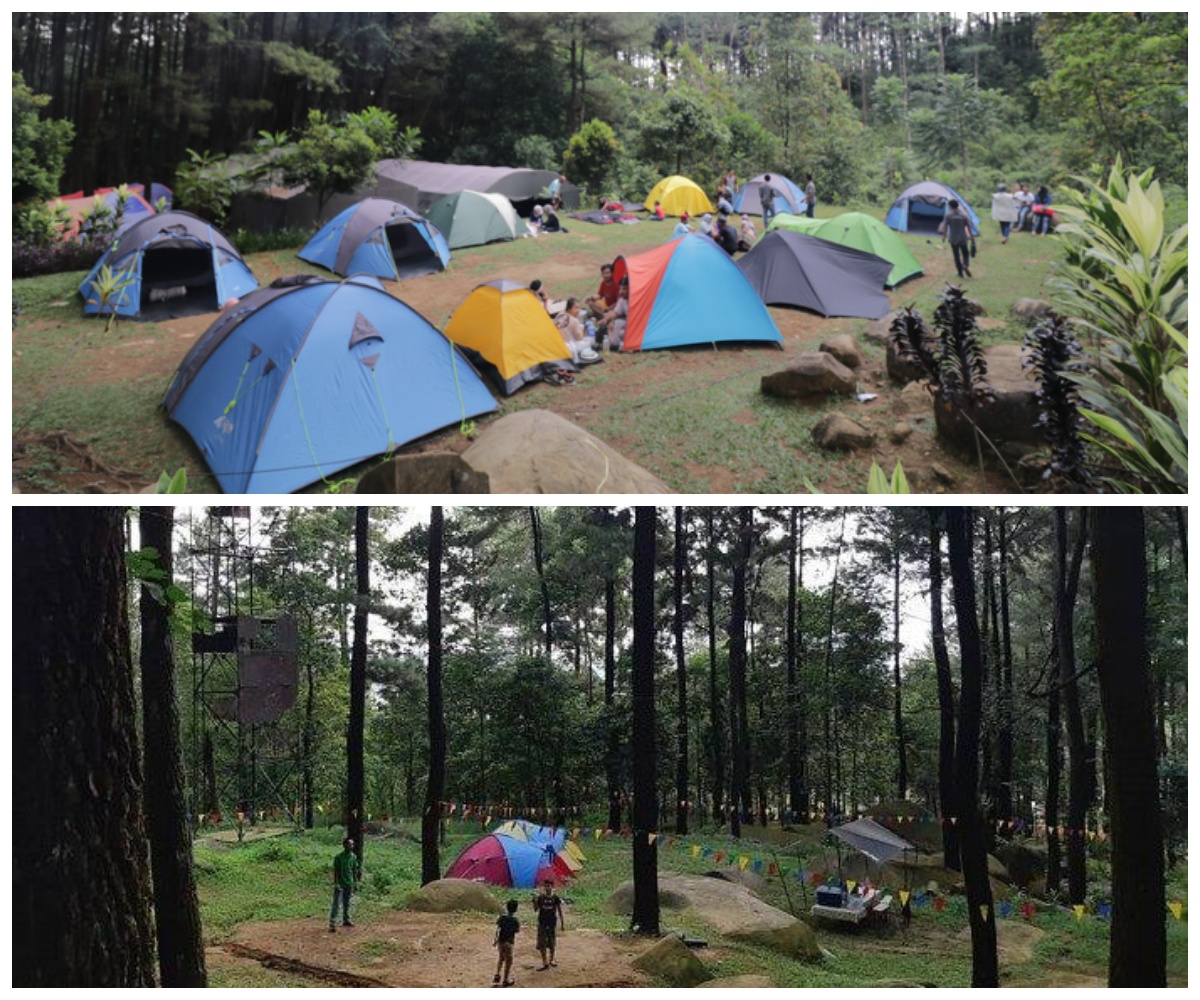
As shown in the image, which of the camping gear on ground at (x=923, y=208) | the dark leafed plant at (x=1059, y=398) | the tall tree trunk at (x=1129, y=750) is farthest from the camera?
the camping gear on ground at (x=923, y=208)

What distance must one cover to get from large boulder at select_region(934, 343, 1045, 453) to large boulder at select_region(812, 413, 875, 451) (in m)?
0.40

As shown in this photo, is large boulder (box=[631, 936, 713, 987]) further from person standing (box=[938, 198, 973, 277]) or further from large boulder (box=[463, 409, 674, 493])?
person standing (box=[938, 198, 973, 277])

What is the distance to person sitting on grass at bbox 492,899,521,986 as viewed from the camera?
404 cm

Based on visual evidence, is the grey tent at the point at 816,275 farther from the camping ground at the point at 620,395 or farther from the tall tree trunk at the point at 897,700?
the tall tree trunk at the point at 897,700

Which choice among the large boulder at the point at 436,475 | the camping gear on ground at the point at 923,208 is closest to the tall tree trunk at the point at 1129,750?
the large boulder at the point at 436,475

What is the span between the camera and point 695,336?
7074 mm

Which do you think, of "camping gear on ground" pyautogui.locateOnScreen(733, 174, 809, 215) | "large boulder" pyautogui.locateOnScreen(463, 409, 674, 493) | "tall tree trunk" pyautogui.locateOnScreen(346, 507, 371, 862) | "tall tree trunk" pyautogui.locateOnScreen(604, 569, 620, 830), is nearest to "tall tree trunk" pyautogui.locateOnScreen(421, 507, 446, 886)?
"tall tree trunk" pyautogui.locateOnScreen(346, 507, 371, 862)

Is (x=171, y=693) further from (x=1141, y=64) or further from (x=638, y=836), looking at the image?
(x=1141, y=64)

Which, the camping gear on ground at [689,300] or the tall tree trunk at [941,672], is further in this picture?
the camping gear on ground at [689,300]

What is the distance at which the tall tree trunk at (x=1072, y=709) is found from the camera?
423cm

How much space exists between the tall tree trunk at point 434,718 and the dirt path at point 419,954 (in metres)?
0.28

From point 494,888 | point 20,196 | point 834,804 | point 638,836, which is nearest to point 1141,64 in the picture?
point 834,804

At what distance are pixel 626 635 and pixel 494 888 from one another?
1.21 m
